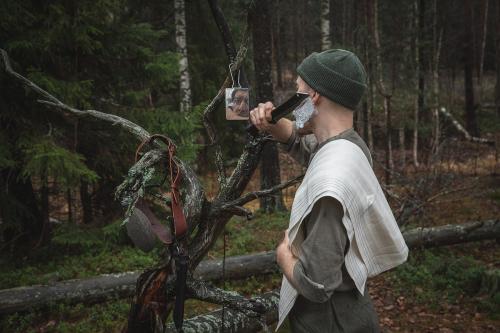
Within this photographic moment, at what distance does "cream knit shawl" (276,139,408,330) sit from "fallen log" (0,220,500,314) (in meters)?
4.26

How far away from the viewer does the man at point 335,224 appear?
6.20 ft

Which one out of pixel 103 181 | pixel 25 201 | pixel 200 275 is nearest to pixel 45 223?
pixel 25 201

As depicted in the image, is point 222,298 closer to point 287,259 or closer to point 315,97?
point 287,259

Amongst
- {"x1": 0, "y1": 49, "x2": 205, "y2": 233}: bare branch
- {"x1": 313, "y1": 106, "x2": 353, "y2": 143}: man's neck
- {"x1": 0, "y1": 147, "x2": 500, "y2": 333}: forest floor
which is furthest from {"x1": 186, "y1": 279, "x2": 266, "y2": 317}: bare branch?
{"x1": 0, "y1": 147, "x2": 500, "y2": 333}: forest floor

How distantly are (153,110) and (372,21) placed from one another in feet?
26.4

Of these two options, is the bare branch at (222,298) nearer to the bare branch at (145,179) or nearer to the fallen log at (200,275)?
the bare branch at (145,179)

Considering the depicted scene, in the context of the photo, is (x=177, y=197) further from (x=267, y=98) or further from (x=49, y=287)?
(x=267, y=98)

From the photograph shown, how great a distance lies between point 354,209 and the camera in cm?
194

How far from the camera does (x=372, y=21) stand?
12242 millimetres

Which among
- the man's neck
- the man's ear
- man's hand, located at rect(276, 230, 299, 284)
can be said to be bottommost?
man's hand, located at rect(276, 230, 299, 284)

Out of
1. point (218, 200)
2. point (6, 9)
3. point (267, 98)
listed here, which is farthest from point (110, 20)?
point (218, 200)

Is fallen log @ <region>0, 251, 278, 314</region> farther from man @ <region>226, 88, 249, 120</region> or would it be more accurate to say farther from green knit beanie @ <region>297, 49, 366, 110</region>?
green knit beanie @ <region>297, 49, 366, 110</region>

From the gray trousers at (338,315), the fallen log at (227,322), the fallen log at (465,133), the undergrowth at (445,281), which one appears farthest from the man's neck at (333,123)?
the fallen log at (465,133)

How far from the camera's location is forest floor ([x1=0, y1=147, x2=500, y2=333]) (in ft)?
18.1
